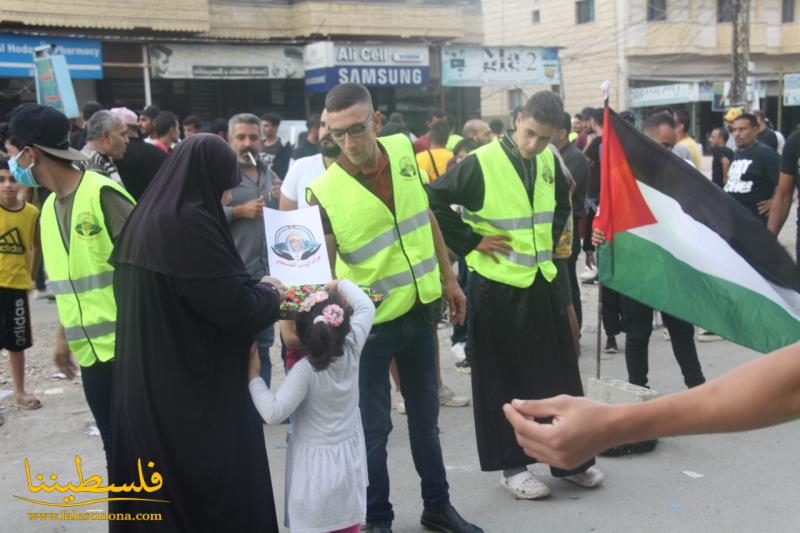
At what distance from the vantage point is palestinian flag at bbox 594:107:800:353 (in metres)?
3.46

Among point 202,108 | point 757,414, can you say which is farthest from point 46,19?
point 757,414

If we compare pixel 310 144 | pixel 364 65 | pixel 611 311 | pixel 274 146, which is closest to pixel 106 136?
pixel 310 144

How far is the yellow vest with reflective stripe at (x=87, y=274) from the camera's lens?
12.5ft

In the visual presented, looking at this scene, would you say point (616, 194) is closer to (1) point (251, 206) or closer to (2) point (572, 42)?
(1) point (251, 206)

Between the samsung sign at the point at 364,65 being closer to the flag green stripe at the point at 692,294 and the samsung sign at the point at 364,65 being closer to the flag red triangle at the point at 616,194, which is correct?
the flag red triangle at the point at 616,194

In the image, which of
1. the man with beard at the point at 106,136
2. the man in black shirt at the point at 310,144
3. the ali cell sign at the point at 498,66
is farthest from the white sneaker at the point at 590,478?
the ali cell sign at the point at 498,66

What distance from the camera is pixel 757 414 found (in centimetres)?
165

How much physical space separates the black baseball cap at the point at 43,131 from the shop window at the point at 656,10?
3393 centimetres

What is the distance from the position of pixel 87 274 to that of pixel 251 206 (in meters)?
1.78

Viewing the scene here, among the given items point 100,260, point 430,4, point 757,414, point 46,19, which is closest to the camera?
point 757,414

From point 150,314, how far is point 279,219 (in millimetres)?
906

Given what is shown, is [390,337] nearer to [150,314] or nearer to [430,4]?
[150,314]

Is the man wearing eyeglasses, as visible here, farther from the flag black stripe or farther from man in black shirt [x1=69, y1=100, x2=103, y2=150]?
man in black shirt [x1=69, y1=100, x2=103, y2=150]

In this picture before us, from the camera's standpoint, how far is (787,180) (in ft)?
21.5
